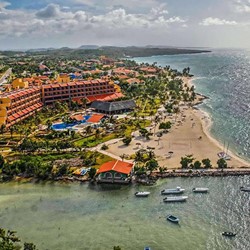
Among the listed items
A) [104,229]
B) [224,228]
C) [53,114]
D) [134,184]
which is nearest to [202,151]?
[134,184]

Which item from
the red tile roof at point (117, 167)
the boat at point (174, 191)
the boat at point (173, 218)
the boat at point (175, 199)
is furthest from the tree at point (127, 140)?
the boat at point (173, 218)

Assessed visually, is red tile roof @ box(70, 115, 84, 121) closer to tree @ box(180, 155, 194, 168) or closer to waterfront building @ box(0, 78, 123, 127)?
waterfront building @ box(0, 78, 123, 127)

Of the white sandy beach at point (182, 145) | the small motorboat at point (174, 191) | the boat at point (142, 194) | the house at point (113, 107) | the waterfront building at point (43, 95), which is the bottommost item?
the boat at point (142, 194)

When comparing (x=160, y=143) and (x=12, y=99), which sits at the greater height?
(x=12, y=99)

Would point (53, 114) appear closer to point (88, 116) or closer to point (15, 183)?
point (88, 116)

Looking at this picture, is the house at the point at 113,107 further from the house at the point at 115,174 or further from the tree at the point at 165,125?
the house at the point at 115,174

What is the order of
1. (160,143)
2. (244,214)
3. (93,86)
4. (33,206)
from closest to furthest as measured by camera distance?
(244,214)
(33,206)
(160,143)
(93,86)

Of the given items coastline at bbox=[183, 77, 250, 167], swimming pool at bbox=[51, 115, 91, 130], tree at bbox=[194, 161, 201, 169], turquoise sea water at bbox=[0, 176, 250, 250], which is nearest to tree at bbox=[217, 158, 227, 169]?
turquoise sea water at bbox=[0, 176, 250, 250]
